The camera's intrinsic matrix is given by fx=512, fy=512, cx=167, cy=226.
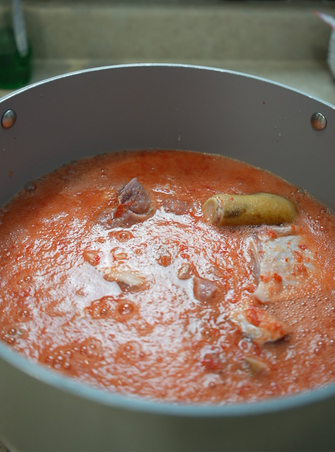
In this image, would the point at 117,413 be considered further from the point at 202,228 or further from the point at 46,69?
the point at 46,69

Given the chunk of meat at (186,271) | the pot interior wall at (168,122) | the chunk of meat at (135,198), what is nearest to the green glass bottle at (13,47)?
the pot interior wall at (168,122)

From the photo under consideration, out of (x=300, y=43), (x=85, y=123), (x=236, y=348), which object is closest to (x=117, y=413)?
(x=236, y=348)

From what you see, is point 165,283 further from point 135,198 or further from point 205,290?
point 135,198

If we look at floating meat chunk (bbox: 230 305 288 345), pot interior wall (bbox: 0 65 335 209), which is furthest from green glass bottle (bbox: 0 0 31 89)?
floating meat chunk (bbox: 230 305 288 345)

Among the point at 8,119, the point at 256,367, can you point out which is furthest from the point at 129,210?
the point at 256,367

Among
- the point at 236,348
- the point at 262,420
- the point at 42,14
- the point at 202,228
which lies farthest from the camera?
the point at 42,14

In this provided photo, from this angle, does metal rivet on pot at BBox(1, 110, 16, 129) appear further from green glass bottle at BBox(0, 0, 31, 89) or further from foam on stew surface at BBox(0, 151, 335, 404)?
green glass bottle at BBox(0, 0, 31, 89)

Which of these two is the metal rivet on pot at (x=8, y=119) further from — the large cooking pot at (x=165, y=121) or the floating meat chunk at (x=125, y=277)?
the floating meat chunk at (x=125, y=277)
